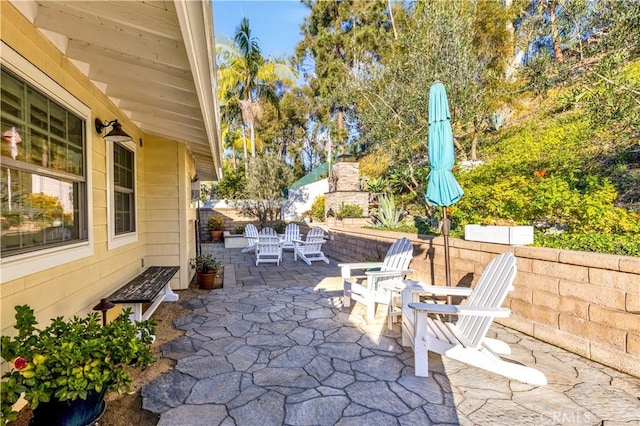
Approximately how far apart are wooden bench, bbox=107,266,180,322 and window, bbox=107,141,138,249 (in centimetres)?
50

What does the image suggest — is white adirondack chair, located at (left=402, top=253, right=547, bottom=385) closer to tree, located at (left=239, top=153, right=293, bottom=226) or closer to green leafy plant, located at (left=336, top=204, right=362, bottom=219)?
green leafy plant, located at (left=336, top=204, right=362, bottom=219)

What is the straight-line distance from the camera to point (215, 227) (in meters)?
13.8

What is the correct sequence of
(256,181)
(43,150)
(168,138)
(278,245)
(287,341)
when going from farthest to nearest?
(256,181)
(278,245)
(168,138)
(287,341)
(43,150)

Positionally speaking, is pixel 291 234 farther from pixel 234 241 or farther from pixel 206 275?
pixel 206 275

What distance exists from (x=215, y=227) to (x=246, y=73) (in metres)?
8.86

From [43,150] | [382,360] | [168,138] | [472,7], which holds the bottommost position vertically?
[382,360]

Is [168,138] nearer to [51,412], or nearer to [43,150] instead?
[43,150]

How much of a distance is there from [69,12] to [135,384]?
267 centimetres

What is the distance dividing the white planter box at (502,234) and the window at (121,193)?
4282mm

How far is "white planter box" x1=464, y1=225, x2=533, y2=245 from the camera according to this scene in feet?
12.1

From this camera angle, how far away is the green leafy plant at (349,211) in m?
10.1

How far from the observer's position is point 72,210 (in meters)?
2.88

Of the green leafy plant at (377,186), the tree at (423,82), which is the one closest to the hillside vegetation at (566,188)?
the tree at (423,82)

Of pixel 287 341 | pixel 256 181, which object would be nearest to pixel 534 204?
pixel 287 341
